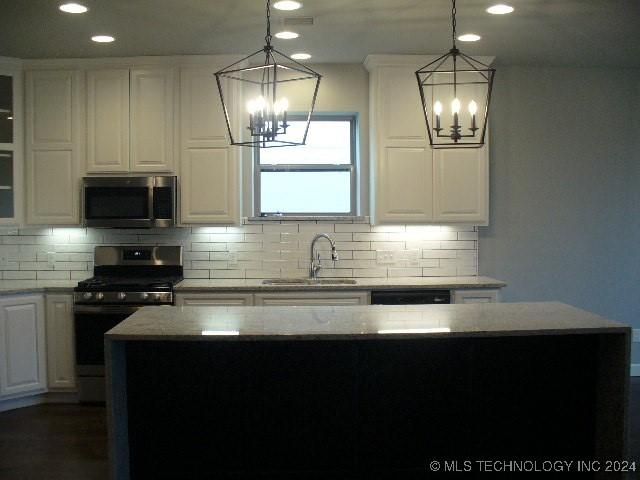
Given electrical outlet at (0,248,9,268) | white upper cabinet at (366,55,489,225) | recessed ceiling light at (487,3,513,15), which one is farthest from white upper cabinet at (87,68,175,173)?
recessed ceiling light at (487,3,513,15)

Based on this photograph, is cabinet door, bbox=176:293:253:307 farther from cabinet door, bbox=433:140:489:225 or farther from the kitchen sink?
cabinet door, bbox=433:140:489:225

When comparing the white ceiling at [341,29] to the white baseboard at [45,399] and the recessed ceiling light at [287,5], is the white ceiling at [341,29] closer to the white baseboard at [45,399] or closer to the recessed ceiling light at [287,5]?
the recessed ceiling light at [287,5]

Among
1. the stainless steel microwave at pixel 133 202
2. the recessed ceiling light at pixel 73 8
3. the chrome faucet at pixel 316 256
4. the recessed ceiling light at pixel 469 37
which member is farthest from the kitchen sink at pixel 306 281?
the recessed ceiling light at pixel 73 8

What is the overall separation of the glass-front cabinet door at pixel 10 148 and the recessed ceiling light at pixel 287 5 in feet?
8.18

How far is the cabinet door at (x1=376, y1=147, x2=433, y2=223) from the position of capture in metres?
5.54

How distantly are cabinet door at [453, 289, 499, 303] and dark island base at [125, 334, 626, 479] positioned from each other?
1.87 metres

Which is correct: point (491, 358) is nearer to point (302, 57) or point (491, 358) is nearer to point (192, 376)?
point (192, 376)

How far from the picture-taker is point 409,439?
3.42 meters

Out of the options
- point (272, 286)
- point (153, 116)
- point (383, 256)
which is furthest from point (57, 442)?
point (383, 256)

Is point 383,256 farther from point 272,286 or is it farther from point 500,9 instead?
point 500,9

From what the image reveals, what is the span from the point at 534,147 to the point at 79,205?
3.66 metres

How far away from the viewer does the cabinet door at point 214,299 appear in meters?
5.29

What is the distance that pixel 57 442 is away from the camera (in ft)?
14.9

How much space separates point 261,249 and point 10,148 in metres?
2.07
